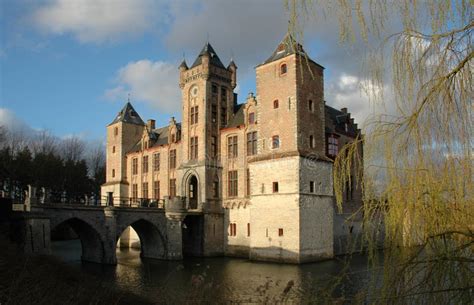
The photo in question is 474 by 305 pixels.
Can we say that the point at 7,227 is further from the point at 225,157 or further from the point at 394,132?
the point at 394,132

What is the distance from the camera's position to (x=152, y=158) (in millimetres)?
35938

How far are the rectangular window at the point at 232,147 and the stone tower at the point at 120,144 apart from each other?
12.5 meters

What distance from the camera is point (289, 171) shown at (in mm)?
24203

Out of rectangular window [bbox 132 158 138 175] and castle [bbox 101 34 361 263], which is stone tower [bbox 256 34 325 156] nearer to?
castle [bbox 101 34 361 263]

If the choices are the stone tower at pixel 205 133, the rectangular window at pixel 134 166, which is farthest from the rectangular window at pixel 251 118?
the rectangular window at pixel 134 166

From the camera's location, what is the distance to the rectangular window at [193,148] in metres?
30.6

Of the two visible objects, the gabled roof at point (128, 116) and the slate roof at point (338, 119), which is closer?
the slate roof at point (338, 119)

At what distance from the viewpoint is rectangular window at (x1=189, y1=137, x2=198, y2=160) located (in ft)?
100

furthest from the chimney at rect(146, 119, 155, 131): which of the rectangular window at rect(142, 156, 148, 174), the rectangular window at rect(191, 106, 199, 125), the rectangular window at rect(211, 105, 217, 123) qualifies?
the rectangular window at rect(211, 105, 217, 123)

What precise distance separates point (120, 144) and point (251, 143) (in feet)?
49.8

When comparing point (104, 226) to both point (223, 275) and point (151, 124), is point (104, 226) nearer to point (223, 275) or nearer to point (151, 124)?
point (223, 275)

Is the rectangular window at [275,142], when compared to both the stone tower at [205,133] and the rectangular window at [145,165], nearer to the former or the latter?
the stone tower at [205,133]

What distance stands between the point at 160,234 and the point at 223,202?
494 centimetres

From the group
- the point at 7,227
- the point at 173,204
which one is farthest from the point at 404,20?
the point at 173,204
